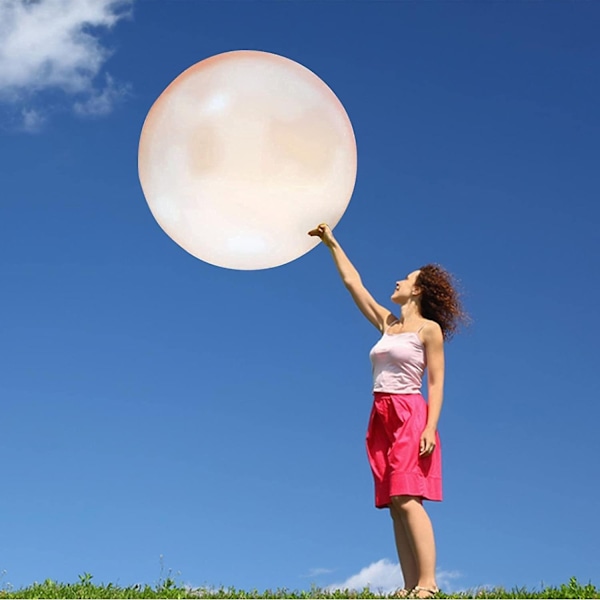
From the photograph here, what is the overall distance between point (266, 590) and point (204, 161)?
A: 3.37 m

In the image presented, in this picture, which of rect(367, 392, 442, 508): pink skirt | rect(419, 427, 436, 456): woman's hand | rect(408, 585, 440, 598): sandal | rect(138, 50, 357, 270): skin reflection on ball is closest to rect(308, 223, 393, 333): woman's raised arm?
rect(138, 50, 357, 270): skin reflection on ball

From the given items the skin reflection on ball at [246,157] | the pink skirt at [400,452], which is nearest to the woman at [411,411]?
the pink skirt at [400,452]

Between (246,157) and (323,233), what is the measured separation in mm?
980

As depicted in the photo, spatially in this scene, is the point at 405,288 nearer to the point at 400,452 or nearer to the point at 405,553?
the point at 400,452

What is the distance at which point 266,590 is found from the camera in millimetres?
6551

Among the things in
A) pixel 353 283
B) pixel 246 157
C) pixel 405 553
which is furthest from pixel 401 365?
pixel 246 157

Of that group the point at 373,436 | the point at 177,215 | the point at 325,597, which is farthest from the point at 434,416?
the point at 177,215

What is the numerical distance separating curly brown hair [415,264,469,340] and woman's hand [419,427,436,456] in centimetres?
92

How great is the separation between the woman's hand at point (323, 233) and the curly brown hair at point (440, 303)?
2.74 ft

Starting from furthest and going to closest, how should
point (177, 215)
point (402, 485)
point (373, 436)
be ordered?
point (177, 215) < point (373, 436) < point (402, 485)

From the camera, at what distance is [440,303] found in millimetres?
6840

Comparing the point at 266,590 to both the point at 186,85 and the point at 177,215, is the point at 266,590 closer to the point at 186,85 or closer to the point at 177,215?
the point at 177,215

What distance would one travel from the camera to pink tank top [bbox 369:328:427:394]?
6430 millimetres

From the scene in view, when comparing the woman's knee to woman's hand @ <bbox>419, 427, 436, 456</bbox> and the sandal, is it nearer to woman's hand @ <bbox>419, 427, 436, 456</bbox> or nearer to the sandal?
woman's hand @ <bbox>419, 427, 436, 456</bbox>
